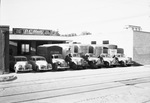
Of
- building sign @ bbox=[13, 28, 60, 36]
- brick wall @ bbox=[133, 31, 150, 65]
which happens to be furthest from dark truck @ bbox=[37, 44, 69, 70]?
building sign @ bbox=[13, 28, 60, 36]

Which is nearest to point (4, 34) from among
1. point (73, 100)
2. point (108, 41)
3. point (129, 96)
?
point (73, 100)

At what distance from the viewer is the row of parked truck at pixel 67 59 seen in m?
15.8

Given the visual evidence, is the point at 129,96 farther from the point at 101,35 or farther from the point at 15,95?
the point at 101,35

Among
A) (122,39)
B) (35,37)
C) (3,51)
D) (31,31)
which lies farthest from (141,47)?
(31,31)

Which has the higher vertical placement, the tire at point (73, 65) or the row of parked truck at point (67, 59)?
the row of parked truck at point (67, 59)

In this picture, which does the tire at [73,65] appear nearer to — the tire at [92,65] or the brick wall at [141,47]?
the tire at [92,65]

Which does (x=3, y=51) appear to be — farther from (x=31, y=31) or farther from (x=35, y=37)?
(x=31, y=31)

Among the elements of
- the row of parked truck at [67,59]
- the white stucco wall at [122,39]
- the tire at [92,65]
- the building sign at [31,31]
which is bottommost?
the tire at [92,65]

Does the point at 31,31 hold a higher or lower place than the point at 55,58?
higher

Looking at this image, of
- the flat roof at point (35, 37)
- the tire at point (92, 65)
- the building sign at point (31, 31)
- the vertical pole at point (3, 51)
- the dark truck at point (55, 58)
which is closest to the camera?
the vertical pole at point (3, 51)

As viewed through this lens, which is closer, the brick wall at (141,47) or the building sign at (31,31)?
the brick wall at (141,47)

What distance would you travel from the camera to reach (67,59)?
19641mm

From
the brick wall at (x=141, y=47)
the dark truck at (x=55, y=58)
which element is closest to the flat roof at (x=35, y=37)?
the dark truck at (x=55, y=58)

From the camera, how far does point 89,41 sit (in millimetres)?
33000
